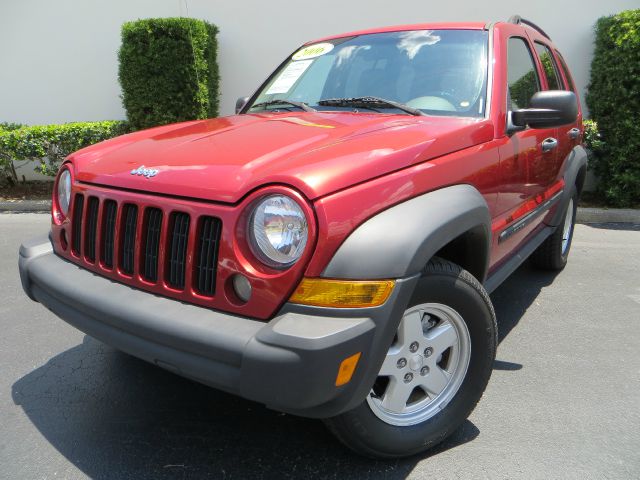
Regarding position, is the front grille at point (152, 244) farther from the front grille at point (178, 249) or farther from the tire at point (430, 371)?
the tire at point (430, 371)

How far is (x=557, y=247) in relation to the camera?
446 centimetres

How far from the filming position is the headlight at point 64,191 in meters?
2.58

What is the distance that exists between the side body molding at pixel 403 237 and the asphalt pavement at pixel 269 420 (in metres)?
0.91

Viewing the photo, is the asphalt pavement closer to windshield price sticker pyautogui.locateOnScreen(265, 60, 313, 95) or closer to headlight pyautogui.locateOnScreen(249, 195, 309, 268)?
headlight pyautogui.locateOnScreen(249, 195, 309, 268)

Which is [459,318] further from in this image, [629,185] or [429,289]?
[629,185]

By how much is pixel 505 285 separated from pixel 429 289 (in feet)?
8.45

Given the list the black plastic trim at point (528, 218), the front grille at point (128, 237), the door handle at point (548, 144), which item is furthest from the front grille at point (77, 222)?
the door handle at point (548, 144)

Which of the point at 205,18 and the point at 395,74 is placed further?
the point at 205,18

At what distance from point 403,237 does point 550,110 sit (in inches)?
54.8

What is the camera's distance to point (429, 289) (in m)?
2.03

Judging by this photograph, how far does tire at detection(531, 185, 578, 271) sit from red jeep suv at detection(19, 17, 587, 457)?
148 centimetres

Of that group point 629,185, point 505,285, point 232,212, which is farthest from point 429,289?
point 629,185

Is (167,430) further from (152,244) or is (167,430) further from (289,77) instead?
(289,77)

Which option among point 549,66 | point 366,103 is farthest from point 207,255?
point 549,66
